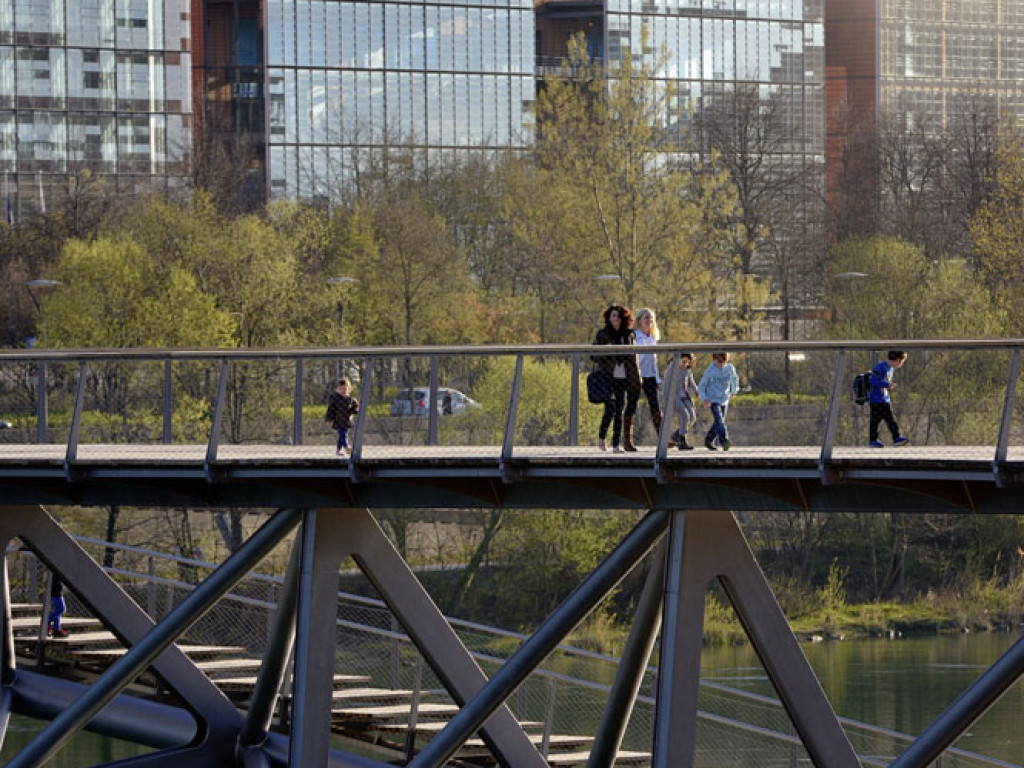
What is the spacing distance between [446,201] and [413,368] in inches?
2702

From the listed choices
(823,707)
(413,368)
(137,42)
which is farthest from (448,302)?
(823,707)

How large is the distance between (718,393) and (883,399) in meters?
1.69

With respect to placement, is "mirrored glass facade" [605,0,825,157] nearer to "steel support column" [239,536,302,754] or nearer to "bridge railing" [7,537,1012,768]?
"bridge railing" [7,537,1012,768]

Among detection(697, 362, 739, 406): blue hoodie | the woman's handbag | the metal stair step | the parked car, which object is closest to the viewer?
detection(697, 362, 739, 406): blue hoodie

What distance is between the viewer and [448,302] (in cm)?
7694

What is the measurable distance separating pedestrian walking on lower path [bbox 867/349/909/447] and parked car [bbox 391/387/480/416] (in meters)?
5.29

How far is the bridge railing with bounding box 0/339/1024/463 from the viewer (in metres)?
21.8

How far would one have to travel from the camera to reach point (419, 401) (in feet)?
83.1

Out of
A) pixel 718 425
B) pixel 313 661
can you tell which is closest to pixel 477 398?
pixel 718 425

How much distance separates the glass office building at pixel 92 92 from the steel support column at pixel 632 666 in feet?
297

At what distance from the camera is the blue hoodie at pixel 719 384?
2238 cm

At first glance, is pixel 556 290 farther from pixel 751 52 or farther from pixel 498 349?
pixel 751 52

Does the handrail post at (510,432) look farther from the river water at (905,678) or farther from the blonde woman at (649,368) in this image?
the river water at (905,678)

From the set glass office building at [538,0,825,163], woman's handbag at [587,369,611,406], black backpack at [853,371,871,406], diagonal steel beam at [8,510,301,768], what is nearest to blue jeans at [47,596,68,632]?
diagonal steel beam at [8,510,301,768]
